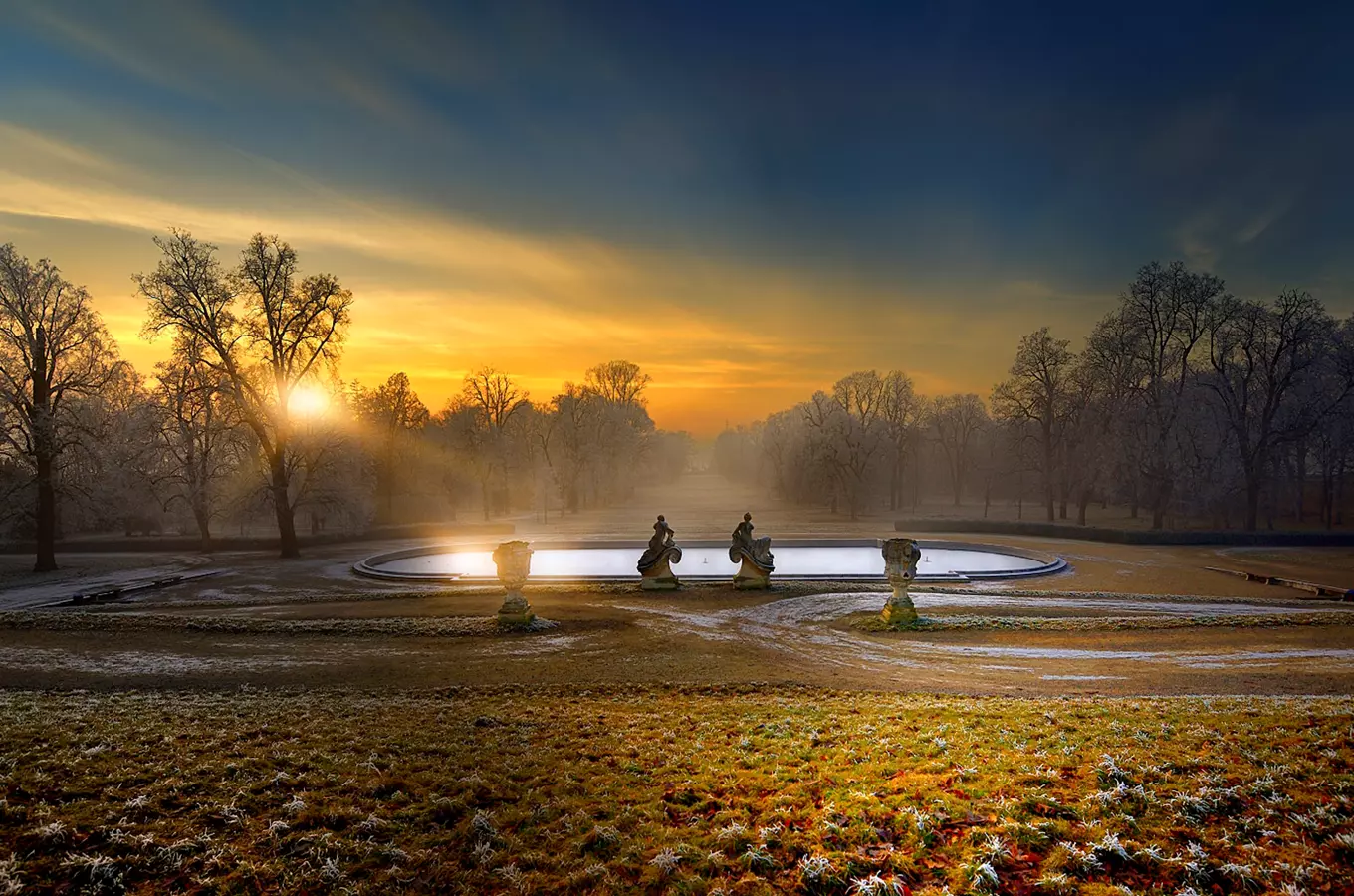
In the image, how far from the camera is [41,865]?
4.64 meters

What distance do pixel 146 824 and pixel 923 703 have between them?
8694mm

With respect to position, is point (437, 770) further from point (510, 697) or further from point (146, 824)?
point (510, 697)

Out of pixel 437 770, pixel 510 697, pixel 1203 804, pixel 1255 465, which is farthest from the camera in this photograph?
pixel 1255 465

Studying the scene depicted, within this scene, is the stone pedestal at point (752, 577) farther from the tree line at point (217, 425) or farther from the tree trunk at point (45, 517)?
the tree trunk at point (45, 517)

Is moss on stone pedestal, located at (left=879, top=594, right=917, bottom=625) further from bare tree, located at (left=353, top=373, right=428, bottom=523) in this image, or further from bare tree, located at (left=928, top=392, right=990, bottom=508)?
bare tree, located at (left=928, top=392, right=990, bottom=508)

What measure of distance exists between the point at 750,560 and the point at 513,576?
25.7ft

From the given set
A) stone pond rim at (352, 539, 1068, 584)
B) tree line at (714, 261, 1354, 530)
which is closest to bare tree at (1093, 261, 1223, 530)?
tree line at (714, 261, 1354, 530)

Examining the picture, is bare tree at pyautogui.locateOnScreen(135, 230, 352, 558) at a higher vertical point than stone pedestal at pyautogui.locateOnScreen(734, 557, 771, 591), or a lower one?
higher

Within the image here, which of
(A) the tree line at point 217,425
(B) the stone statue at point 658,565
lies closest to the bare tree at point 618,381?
(A) the tree line at point 217,425

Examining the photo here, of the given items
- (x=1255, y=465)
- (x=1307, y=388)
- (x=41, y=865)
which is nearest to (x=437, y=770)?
(x=41, y=865)

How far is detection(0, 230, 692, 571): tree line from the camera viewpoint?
26.2m

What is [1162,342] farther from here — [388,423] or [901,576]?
[388,423]

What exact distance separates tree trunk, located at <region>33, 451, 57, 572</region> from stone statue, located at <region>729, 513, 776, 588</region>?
28.0 m

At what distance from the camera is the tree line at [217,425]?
26219 millimetres
